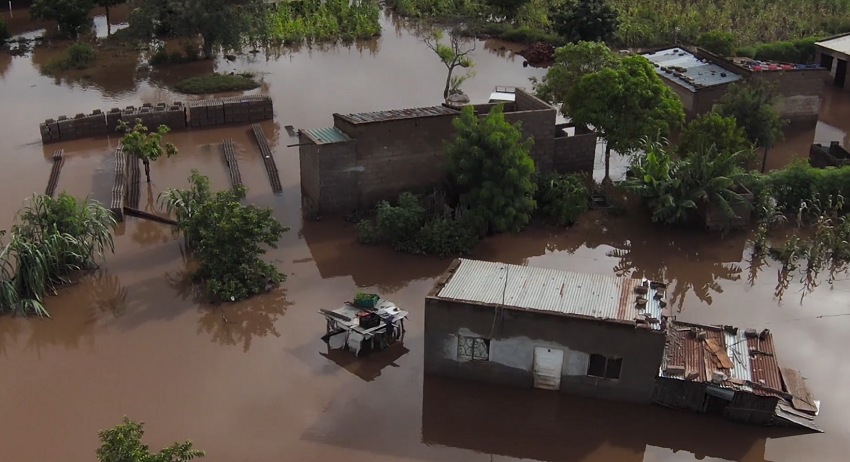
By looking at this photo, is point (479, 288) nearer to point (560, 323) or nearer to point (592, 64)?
point (560, 323)

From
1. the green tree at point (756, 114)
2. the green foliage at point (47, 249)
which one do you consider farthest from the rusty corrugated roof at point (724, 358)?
the green foliage at point (47, 249)

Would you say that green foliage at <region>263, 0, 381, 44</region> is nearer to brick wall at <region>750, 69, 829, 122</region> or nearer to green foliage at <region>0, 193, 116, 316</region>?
green foliage at <region>0, 193, 116, 316</region>

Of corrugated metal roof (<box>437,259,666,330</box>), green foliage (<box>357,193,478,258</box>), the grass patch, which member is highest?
the grass patch

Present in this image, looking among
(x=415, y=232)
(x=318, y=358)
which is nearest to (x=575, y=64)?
(x=415, y=232)

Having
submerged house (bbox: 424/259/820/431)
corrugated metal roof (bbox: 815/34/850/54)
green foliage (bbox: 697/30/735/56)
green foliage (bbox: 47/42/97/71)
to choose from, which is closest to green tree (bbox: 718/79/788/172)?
green foliage (bbox: 697/30/735/56)

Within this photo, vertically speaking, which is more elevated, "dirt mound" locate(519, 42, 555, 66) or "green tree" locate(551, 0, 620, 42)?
"green tree" locate(551, 0, 620, 42)

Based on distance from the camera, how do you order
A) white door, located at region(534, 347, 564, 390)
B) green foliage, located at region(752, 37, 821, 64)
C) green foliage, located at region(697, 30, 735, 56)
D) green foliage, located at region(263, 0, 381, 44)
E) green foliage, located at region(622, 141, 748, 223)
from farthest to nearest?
green foliage, located at region(263, 0, 381, 44) → green foliage, located at region(752, 37, 821, 64) → green foliage, located at region(697, 30, 735, 56) → green foliage, located at region(622, 141, 748, 223) → white door, located at region(534, 347, 564, 390)

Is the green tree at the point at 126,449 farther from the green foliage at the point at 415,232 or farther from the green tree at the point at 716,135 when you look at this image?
the green tree at the point at 716,135
